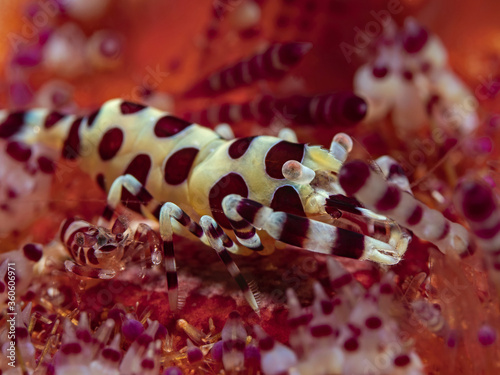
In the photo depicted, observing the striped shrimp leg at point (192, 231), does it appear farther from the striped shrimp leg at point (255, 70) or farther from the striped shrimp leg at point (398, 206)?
the striped shrimp leg at point (255, 70)

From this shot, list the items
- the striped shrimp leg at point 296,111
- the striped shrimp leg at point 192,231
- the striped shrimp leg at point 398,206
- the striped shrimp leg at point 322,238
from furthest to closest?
1. the striped shrimp leg at point 296,111
2. the striped shrimp leg at point 192,231
3. the striped shrimp leg at point 322,238
4. the striped shrimp leg at point 398,206

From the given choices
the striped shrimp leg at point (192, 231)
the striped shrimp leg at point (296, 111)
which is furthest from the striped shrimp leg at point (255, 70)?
the striped shrimp leg at point (192, 231)

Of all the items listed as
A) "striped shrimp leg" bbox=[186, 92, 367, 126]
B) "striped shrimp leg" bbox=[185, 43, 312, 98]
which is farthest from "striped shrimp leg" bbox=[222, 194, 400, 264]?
"striped shrimp leg" bbox=[185, 43, 312, 98]

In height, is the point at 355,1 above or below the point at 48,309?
above

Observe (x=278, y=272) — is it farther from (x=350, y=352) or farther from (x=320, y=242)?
(x=350, y=352)

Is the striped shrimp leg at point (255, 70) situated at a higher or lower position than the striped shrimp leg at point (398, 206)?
lower

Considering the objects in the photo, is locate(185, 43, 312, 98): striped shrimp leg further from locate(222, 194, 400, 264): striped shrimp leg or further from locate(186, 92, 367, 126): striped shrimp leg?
locate(222, 194, 400, 264): striped shrimp leg

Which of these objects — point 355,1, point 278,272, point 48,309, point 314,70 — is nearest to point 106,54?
point 314,70

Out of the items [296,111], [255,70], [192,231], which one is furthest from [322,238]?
[255,70]
